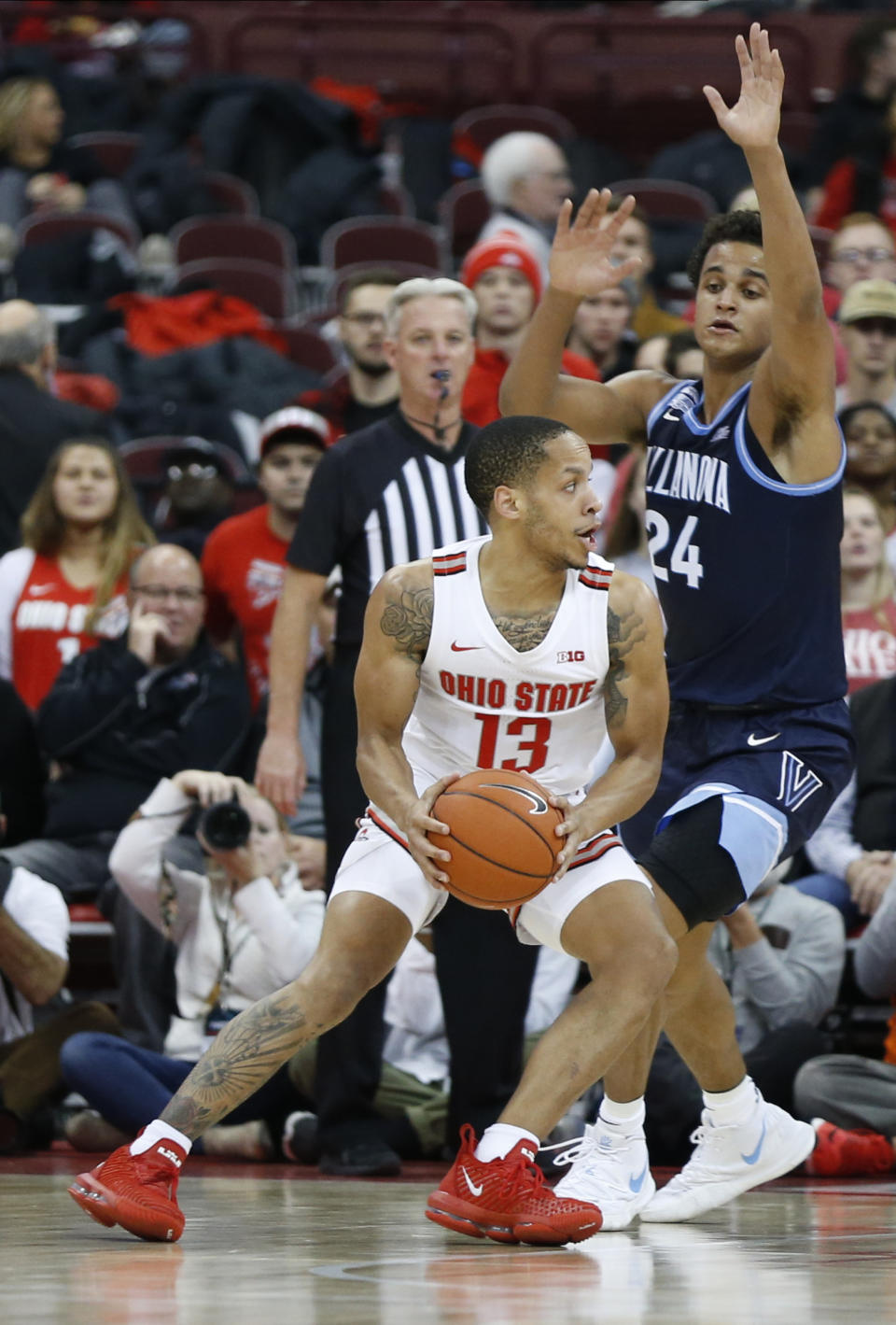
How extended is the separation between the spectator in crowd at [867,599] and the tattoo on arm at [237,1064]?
3.44 meters

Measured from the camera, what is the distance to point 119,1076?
21.0ft

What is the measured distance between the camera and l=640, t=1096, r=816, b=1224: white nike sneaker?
5.05 m

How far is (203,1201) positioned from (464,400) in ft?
10.9

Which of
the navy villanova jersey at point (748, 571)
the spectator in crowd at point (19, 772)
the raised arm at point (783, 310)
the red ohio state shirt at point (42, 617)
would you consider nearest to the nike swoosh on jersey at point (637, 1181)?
the navy villanova jersey at point (748, 571)

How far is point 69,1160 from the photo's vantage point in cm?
657

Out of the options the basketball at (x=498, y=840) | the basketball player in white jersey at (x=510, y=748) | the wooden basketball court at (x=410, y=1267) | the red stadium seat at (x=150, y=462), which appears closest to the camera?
the wooden basketball court at (x=410, y=1267)

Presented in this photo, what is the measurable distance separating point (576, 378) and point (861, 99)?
267 inches

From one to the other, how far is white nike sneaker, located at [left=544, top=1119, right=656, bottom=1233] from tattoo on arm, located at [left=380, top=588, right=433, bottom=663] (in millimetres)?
1228

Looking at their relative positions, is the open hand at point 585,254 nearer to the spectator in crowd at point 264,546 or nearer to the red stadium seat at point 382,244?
the spectator in crowd at point 264,546

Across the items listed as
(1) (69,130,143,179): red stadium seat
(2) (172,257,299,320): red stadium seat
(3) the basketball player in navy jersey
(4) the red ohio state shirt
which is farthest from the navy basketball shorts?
(1) (69,130,143,179): red stadium seat

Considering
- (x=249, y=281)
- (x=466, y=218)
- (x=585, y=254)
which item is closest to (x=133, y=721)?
(x=585, y=254)

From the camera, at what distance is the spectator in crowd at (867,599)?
737 cm

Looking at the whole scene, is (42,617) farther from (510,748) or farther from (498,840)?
(498,840)

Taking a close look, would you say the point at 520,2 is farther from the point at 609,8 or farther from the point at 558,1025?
the point at 558,1025
